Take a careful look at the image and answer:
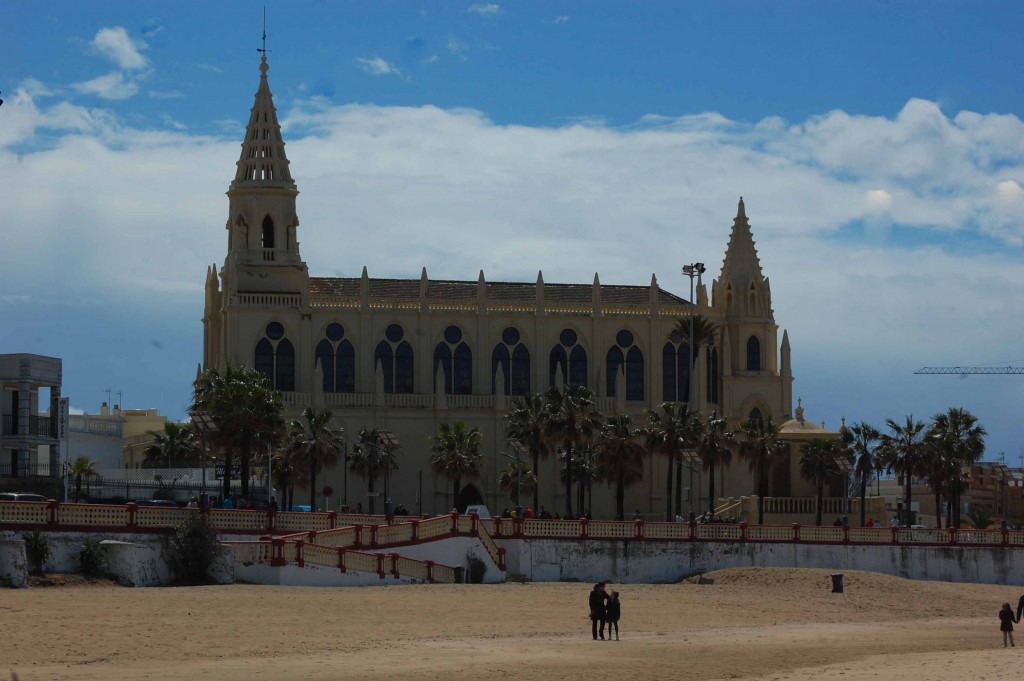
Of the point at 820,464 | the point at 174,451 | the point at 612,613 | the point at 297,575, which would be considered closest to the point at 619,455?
the point at 820,464

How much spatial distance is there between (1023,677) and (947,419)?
51.3 m

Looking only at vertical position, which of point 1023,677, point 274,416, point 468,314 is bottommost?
point 1023,677

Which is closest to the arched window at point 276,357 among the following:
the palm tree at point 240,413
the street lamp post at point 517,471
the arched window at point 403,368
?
the arched window at point 403,368

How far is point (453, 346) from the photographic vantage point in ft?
317

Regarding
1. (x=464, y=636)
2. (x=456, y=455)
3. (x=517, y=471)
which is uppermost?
(x=456, y=455)

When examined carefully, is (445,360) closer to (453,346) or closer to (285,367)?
(453,346)

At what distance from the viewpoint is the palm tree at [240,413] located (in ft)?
215

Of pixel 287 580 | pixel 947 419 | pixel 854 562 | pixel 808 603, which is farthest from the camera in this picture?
pixel 947 419

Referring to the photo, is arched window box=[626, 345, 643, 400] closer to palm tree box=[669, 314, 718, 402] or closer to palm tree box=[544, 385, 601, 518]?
palm tree box=[669, 314, 718, 402]

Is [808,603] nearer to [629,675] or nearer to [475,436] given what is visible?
[629,675]

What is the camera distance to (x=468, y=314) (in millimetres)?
96500

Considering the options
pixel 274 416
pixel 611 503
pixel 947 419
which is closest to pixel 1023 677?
pixel 274 416

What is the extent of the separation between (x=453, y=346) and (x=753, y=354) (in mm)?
16046

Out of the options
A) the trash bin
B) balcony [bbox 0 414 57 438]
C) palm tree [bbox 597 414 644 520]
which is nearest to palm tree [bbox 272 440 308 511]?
balcony [bbox 0 414 57 438]
